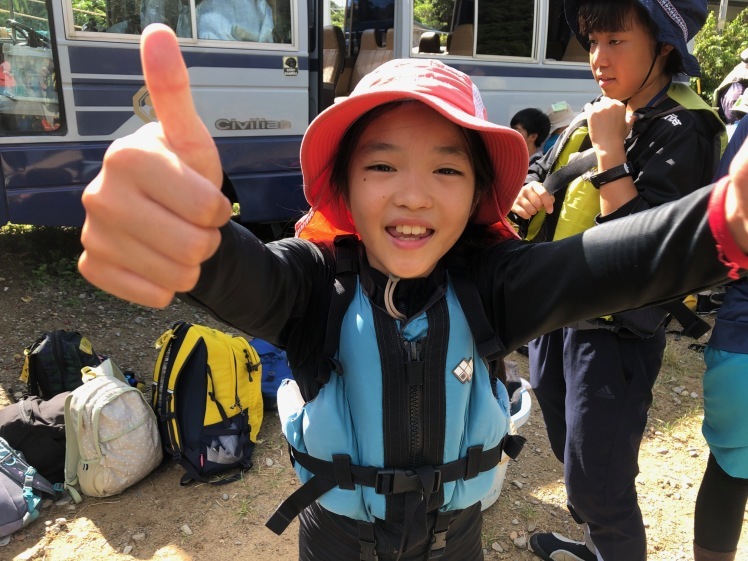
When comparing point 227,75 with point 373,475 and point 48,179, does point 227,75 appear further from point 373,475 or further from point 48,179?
point 373,475

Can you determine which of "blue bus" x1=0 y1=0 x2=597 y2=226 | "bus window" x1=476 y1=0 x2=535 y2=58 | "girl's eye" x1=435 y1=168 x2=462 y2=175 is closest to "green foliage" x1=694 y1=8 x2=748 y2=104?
"blue bus" x1=0 y1=0 x2=597 y2=226

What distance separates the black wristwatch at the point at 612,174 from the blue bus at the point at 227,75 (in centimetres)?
349

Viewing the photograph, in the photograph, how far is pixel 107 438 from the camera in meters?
2.83

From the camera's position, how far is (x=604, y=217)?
65.5 inches

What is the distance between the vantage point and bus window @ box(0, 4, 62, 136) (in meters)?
4.01

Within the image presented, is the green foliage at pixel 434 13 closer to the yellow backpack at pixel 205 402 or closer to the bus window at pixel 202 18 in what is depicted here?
the bus window at pixel 202 18

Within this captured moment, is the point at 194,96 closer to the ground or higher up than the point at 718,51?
closer to the ground

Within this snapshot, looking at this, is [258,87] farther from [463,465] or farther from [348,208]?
[463,465]

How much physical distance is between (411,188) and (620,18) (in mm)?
1074

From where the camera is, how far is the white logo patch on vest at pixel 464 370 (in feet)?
3.98

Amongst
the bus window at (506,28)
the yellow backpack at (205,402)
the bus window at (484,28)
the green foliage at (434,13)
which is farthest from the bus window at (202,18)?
the yellow backpack at (205,402)

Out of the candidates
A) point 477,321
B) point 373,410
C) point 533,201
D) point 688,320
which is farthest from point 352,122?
point 688,320

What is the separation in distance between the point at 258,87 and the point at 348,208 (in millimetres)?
3725

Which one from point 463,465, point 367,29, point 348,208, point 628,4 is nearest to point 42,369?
point 348,208
